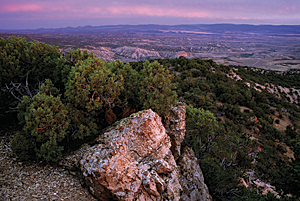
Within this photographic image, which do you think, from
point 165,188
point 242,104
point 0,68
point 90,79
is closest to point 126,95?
point 90,79

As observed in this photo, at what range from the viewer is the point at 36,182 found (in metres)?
7.79

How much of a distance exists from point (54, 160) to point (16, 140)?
2352mm

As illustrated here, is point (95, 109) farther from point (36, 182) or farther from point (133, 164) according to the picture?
point (36, 182)

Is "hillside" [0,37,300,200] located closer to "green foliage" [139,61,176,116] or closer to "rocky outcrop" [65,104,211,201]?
"green foliage" [139,61,176,116]

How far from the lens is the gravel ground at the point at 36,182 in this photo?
7.17 meters

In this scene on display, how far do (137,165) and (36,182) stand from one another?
4.95 metres

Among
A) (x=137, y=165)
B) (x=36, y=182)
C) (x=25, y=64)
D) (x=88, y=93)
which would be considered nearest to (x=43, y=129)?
(x=36, y=182)

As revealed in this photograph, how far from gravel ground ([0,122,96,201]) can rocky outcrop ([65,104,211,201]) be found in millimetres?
630

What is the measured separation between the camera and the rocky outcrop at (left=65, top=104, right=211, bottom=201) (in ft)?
23.8

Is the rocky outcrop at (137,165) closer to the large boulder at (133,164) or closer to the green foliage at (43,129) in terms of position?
the large boulder at (133,164)

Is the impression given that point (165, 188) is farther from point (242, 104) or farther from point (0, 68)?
point (242, 104)

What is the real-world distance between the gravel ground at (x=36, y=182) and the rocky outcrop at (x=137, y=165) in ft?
2.07

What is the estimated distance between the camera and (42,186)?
7.62m

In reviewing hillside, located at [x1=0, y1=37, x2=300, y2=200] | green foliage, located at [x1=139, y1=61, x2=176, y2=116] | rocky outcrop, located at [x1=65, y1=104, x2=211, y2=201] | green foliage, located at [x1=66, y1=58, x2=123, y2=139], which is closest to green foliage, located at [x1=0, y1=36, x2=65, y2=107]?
hillside, located at [x1=0, y1=37, x2=300, y2=200]
